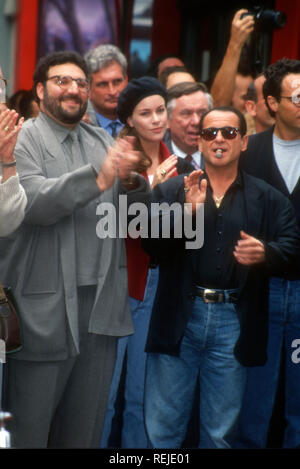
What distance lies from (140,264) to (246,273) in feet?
1.77

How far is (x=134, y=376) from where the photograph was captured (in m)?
3.89

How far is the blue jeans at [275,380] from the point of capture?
147 inches

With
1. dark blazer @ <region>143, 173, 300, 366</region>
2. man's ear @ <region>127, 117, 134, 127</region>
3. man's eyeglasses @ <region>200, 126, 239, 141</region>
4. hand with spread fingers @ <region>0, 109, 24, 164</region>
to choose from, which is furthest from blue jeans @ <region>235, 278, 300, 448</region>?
hand with spread fingers @ <region>0, 109, 24, 164</region>

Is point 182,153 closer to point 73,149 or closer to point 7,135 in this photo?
point 73,149

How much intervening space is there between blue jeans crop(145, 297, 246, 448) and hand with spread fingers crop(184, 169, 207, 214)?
44 centimetres

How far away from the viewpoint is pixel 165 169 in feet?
12.0

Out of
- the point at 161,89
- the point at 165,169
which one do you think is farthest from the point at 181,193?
the point at 161,89

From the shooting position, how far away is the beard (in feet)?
11.8

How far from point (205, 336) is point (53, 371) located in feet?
2.31

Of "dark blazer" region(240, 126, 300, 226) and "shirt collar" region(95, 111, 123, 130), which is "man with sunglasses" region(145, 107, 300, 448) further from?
"shirt collar" region(95, 111, 123, 130)

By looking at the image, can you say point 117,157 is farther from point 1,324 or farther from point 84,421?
point 84,421

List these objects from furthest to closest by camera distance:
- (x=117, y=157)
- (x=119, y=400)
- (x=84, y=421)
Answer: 1. (x=119, y=400)
2. (x=84, y=421)
3. (x=117, y=157)

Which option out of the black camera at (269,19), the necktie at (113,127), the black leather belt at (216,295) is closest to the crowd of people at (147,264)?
the black leather belt at (216,295)

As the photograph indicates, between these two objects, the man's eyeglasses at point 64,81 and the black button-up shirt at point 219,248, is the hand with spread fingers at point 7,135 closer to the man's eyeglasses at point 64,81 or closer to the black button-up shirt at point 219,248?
the man's eyeglasses at point 64,81
